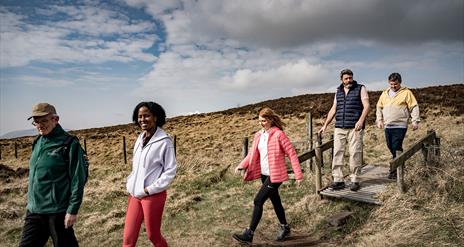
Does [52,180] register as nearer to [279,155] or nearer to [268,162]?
[268,162]

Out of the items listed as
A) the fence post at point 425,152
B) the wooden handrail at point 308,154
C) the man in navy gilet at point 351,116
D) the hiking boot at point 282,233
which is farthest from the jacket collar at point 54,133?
the fence post at point 425,152

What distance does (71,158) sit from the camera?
3.27m

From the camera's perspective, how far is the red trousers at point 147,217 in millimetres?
3354

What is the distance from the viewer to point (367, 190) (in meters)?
6.09

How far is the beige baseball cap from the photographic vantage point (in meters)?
3.22

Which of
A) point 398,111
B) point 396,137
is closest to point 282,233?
point 396,137

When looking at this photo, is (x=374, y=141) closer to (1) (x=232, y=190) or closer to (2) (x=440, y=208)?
(1) (x=232, y=190)

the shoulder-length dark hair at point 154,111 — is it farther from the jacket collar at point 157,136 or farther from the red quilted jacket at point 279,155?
the red quilted jacket at point 279,155

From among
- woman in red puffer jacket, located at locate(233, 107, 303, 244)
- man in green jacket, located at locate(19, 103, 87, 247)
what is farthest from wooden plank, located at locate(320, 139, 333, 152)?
man in green jacket, located at locate(19, 103, 87, 247)

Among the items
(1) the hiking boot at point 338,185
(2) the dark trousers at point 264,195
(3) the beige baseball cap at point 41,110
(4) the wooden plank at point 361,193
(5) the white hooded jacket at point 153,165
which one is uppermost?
(3) the beige baseball cap at point 41,110

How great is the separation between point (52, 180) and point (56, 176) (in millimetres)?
51

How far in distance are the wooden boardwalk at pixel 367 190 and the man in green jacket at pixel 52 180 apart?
4.30m

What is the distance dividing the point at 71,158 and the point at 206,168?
330 inches

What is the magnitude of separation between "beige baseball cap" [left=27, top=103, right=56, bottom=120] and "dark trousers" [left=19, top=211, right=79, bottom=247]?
3.12ft
